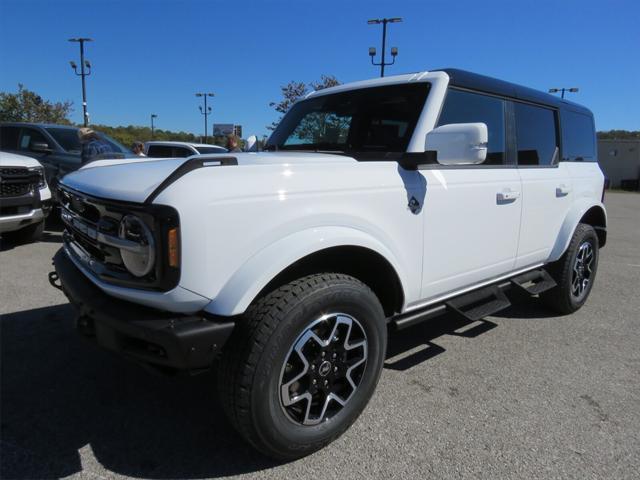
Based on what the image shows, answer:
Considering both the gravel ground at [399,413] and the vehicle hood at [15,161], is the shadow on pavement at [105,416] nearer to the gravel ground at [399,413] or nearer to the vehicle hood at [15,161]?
the gravel ground at [399,413]

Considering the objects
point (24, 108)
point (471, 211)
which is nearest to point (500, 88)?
point (471, 211)

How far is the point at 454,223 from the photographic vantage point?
2828mm

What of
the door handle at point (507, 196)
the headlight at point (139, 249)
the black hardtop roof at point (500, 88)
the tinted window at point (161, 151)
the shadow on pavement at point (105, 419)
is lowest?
the shadow on pavement at point (105, 419)

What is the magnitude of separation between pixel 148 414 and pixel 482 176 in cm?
250

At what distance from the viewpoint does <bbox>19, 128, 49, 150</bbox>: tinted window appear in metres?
8.52

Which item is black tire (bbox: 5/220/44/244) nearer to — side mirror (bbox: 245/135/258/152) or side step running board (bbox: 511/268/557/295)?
side mirror (bbox: 245/135/258/152)

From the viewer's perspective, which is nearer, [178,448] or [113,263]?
[113,263]

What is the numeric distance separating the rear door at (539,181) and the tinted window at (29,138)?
826 cm

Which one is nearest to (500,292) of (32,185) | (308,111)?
(308,111)

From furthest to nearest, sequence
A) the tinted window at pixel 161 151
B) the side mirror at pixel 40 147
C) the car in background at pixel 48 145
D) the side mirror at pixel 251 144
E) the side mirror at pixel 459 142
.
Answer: the tinted window at pixel 161 151 → the car in background at pixel 48 145 → the side mirror at pixel 40 147 → the side mirror at pixel 251 144 → the side mirror at pixel 459 142

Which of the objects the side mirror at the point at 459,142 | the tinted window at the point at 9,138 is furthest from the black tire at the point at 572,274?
the tinted window at the point at 9,138

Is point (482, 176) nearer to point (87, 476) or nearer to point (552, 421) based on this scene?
point (552, 421)

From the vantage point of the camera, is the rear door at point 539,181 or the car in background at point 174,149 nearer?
the rear door at point 539,181

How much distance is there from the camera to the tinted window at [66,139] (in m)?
8.47
